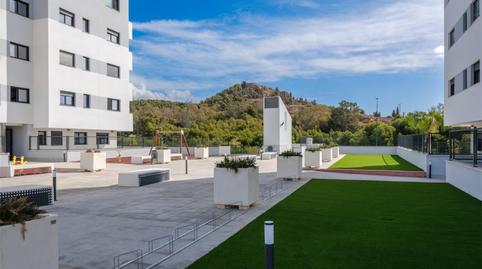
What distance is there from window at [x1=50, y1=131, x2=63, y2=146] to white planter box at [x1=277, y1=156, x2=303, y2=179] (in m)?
21.9

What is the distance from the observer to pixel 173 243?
24.6ft

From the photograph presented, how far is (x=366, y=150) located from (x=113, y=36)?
32006 mm

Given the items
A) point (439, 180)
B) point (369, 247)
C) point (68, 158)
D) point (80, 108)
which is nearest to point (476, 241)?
point (369, 247)

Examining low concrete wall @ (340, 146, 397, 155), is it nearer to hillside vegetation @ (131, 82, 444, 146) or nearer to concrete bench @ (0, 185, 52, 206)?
hillside vegetation @ (131, 82, 444, 146)

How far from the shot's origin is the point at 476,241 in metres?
7.59

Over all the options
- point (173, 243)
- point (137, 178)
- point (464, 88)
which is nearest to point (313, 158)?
point (464, 88)

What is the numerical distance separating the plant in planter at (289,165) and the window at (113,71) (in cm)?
2493

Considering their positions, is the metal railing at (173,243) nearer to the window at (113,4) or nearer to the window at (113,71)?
the window at (113,71)

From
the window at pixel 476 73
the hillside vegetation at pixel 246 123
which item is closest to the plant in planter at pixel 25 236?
the window at pixel 476 73

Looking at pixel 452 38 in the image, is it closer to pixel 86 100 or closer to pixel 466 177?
pixel 466 177

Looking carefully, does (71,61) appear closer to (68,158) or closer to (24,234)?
(68,158)

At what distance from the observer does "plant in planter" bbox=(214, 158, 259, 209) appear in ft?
35.6

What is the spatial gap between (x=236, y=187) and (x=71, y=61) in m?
26.9

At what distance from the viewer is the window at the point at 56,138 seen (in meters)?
32.1
